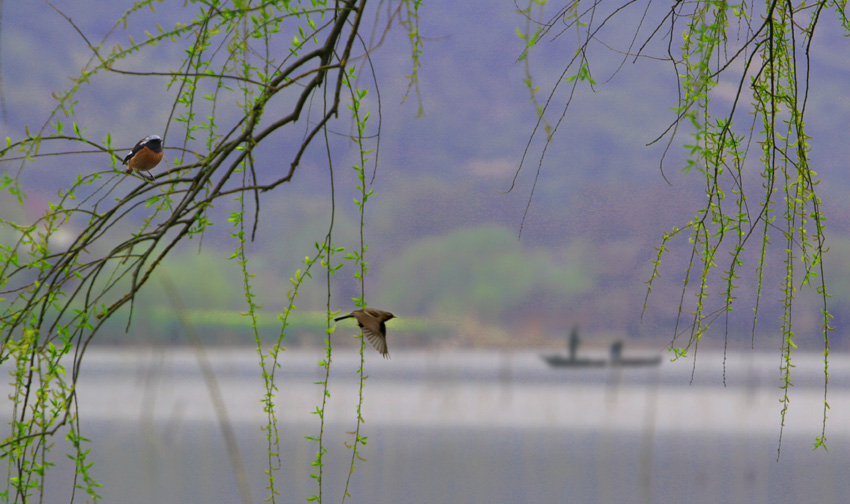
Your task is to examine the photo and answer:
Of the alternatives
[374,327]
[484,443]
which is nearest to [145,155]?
[374,327]

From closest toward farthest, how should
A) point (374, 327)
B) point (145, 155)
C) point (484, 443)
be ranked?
point (374, 327) < point (145, 155) < point (484, 443)

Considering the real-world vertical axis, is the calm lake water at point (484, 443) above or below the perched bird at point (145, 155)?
below

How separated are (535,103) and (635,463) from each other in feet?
29.4

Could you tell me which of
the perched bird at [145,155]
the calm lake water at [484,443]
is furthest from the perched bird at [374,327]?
the calm lake water at [484,443]

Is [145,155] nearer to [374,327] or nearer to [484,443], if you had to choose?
[374,327]

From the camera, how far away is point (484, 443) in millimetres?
10570

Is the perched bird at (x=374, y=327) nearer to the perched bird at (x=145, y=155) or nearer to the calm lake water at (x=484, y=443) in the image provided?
the perched bird at (x=145, y=155)

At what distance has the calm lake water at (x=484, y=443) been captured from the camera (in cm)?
783

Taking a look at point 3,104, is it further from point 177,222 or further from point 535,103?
point 535,103

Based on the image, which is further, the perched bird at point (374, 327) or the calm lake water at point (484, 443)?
the calm lake water at point (484, 443)

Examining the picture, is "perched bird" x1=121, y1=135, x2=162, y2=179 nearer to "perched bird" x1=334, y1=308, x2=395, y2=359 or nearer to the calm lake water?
"perched bird" x1=334, y1=308, x2=395, y2=359

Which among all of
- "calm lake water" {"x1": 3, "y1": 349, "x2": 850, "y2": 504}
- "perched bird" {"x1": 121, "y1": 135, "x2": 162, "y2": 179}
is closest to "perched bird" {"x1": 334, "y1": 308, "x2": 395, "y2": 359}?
"perched bird" {"x1": 121, "y1": 135, "x2": 162, "y2": 179}

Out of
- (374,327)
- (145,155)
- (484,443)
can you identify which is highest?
(145,155)

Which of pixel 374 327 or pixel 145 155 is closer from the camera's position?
pixel 374 327
